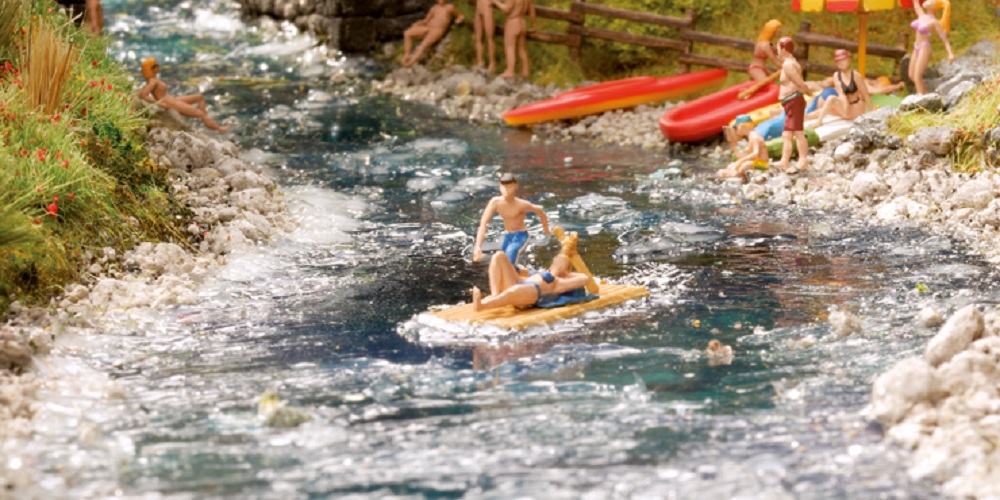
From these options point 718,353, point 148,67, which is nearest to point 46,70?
point 148,67

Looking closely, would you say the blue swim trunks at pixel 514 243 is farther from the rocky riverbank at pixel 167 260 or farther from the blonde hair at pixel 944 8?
the blonde hair at pixel 944 8

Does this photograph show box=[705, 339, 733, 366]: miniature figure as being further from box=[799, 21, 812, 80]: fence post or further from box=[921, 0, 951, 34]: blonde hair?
box=[799, 21, 812, 80]: fence post

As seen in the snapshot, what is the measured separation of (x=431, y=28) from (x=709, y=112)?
7050 mm

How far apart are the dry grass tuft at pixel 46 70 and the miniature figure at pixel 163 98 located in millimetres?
2482

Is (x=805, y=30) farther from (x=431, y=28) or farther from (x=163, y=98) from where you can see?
(x=163, y=98)

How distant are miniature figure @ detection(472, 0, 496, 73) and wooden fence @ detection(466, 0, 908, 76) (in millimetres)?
321

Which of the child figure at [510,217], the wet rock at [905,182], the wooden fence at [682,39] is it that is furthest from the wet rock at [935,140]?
the child figure at [510,217]

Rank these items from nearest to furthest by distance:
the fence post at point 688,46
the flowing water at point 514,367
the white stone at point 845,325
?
the flowing water at point 514,367, the white stone at point 845,325, the fence post at point 688,46

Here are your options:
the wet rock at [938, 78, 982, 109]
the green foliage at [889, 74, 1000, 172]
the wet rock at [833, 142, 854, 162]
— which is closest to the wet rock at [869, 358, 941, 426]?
the green foliage at [889, 74, 1000, 172]

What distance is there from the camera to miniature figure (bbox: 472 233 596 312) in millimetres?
9227

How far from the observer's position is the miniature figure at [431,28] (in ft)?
71.6

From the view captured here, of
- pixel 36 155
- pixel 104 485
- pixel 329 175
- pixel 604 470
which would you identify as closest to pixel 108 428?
pixel 104 485

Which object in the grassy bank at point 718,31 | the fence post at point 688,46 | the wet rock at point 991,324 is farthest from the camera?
the fence post at point 688,46

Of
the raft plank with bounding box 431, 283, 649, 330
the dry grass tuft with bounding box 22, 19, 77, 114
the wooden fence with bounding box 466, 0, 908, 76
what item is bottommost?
the raft plank with bounding box 431, 283, 649, 330
